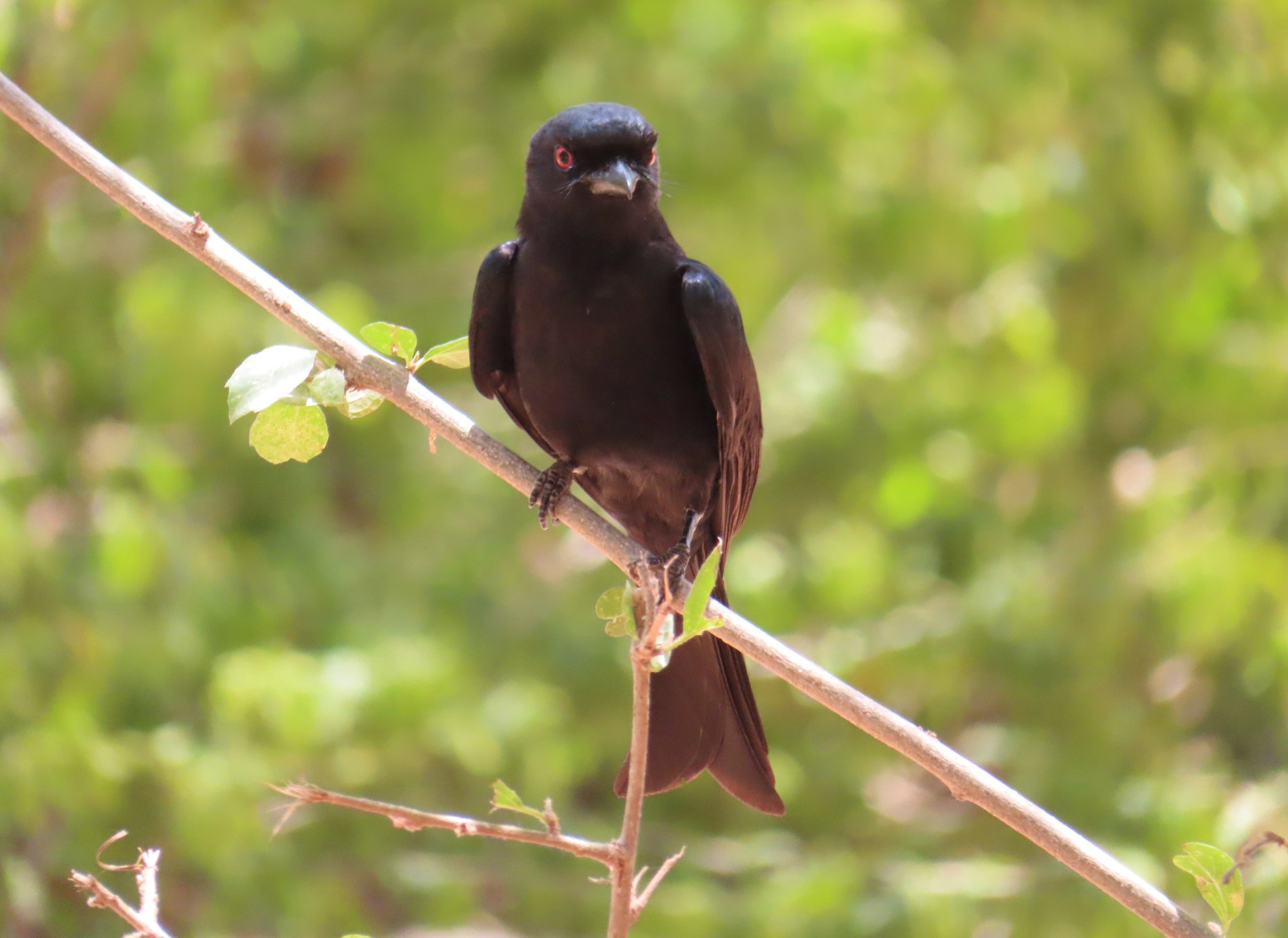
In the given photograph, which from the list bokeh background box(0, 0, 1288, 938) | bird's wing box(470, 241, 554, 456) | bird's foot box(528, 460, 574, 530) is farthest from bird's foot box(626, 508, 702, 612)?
bokeh background box(0, 0, 1288, 938)

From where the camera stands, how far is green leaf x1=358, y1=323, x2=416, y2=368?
2.18 m

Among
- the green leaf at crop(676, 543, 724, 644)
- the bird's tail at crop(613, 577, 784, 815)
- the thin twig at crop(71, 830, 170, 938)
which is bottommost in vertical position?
the thin twig at crop(71, 830, 170, 938)

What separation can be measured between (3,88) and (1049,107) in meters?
5.34

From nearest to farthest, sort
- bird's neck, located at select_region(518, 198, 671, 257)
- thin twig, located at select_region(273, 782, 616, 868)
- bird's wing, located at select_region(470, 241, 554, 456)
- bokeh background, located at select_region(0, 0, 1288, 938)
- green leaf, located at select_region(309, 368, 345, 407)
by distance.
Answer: thin twig, located at select_region(273, 782, 616, 868) → green leaf, located at select_region(309, 368, 345, 407) → bird's neck, located at select_region(518, 198, 671, 257) → bird's wing, located at select_region(470, 241, 554, 456) → bokeh background, located at select_region(0, 0, 1288, 938)

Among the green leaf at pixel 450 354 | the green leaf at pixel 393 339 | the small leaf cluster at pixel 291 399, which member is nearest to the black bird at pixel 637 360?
the green leaf at pixel 450 354

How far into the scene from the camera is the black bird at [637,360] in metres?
3.03

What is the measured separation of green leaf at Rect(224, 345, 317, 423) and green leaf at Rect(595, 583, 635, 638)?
1.94 ft

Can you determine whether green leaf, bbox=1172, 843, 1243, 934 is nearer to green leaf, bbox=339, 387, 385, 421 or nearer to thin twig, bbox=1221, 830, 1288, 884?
thin twig, bbox=1221, 830, 1288, 884

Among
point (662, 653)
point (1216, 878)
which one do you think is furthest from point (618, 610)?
point (1216, 878)

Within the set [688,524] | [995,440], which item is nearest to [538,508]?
[688,524]

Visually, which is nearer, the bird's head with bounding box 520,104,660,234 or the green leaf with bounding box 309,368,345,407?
the green leaf with bounding box 309,368,345,407

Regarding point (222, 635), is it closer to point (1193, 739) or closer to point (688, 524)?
point (688, 524)

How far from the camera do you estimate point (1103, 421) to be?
21.2ft

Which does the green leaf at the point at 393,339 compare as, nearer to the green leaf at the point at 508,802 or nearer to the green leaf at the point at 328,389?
the green leaf at the point at 328,389
